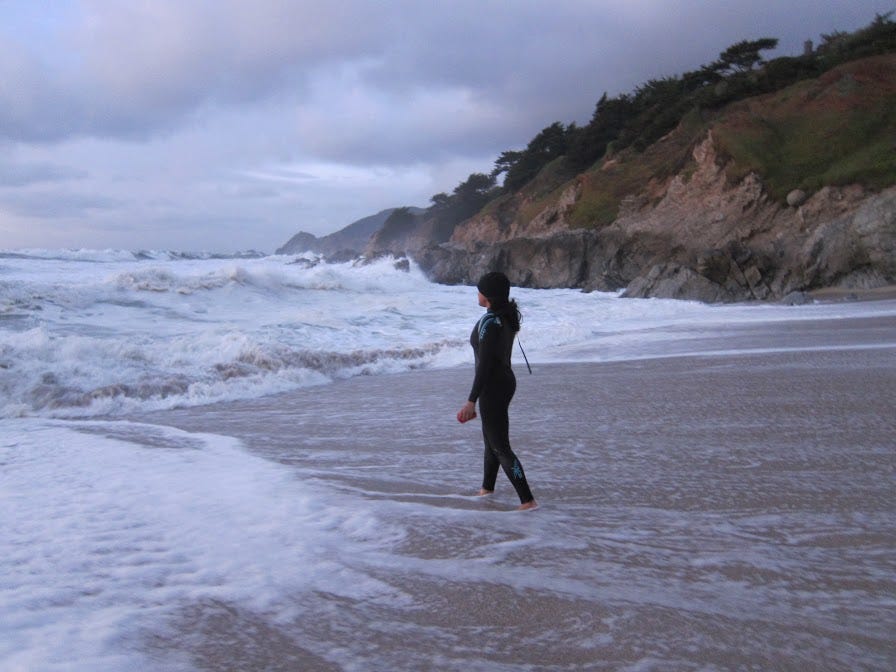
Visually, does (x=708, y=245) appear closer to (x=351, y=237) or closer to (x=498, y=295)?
(x=498, y=295)

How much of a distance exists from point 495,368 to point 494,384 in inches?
3.8

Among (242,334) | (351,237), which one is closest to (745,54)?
(242,334)

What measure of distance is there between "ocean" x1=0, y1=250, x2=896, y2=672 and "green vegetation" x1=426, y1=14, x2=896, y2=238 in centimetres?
2255

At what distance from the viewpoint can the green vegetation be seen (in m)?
29.0

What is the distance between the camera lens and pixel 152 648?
262 centimetres

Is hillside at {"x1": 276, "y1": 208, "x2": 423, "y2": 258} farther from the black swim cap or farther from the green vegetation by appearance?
the black swim cap

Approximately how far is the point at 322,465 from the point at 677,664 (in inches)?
132

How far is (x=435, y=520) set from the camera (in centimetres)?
396

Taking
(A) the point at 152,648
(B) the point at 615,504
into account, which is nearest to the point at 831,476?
(B) the point at 615,504

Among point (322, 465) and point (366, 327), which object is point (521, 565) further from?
point (366, 327)

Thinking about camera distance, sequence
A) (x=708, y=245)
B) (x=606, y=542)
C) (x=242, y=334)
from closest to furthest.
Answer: (x=606, y=542) < (x=242, y=334) < (x=708, y=245)

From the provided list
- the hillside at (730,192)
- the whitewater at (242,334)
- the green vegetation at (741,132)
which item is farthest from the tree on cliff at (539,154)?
the whitewater at (242,334)

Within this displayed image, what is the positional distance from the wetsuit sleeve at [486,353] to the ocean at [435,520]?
27.9 inches

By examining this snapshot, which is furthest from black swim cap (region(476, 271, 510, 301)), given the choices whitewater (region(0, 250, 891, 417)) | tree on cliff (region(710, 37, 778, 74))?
tree on cliff (region(710, 37, 778, 74))
